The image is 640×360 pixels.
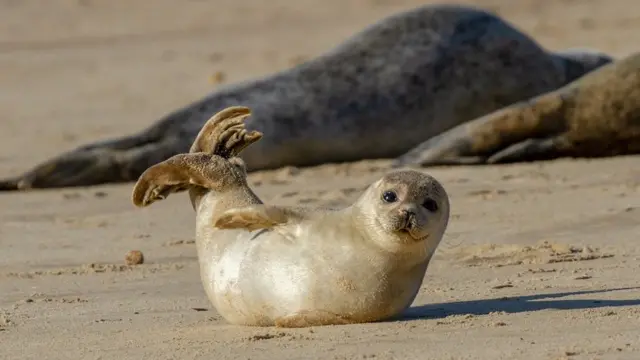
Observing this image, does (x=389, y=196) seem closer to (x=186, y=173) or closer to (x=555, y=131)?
(x=186, y=173)

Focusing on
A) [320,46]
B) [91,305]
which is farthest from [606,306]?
[320,46]

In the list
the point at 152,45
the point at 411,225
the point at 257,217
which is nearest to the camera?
the point at 411,225

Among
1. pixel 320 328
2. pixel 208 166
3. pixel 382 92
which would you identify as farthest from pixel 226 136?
pixel 382 92

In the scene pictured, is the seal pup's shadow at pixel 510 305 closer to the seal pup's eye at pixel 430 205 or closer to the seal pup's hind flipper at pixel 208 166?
the seal pup's eye at pixel 430 205

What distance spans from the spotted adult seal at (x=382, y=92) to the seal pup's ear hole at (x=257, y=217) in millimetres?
4145

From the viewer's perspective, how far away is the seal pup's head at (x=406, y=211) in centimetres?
367

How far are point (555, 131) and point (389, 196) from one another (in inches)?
156

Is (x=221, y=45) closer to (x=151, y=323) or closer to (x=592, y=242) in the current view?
(x=592, y=242)

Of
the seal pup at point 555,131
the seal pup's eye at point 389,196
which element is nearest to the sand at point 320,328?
the seal pup at point 555,131

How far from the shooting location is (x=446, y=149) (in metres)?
7.54

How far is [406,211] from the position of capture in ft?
12.0

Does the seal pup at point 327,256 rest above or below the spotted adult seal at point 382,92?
above

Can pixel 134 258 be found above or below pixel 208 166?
below

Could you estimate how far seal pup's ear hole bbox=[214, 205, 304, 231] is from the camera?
12.9 feet
